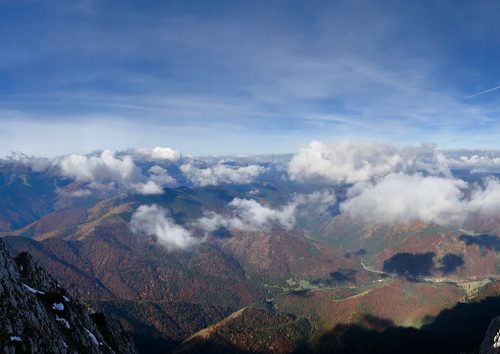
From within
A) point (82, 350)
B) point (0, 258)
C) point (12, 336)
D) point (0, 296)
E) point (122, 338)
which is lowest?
point (122, 338)

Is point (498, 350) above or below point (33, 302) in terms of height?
below

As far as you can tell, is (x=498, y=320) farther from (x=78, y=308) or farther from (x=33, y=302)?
(x=33, y=302)

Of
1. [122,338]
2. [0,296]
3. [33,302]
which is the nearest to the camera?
[0,296]

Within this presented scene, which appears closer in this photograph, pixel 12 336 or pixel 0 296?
pixel 12 336

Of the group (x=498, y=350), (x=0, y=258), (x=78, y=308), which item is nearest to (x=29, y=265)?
(x=78, y=308)

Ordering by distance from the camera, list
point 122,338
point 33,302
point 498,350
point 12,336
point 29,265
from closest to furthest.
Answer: point 12,336 < point 33,302 < point 29,265 < point 122,338 < point 498,350

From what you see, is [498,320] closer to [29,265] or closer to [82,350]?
[82,350]
